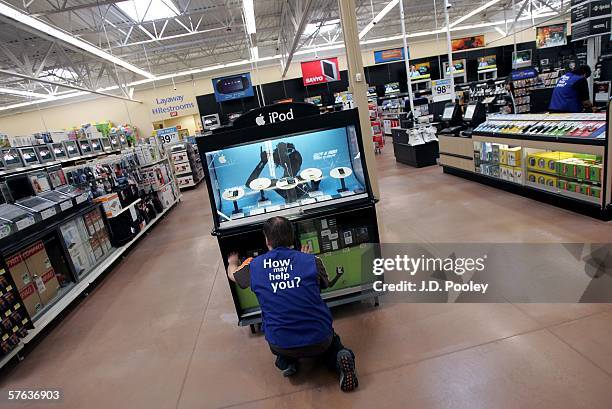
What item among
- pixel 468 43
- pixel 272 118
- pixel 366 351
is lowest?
pixel 366 351

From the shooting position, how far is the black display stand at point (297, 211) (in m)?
2.79

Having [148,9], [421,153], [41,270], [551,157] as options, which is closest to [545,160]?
[551,157]

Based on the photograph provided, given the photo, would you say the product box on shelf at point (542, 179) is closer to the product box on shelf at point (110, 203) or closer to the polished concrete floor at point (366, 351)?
the polished concrete floor at point (366, 351)

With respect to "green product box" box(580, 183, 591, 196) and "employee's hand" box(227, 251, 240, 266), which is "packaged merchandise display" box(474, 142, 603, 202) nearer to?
"green product box" box(580, 183, 591, 196)

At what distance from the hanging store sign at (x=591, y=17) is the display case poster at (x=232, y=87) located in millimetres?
9933

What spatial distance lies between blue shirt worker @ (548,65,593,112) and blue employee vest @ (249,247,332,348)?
19.8 ft

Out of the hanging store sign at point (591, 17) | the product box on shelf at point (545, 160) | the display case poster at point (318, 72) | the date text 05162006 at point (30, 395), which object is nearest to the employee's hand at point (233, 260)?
the date text 05162006 at point (30, 395)

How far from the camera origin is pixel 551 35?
15.8 metres

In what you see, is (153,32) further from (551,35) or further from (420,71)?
(551,35)

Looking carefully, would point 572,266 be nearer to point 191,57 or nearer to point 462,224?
point 462,224

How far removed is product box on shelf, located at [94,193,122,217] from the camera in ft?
18.2

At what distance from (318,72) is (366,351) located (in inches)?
583

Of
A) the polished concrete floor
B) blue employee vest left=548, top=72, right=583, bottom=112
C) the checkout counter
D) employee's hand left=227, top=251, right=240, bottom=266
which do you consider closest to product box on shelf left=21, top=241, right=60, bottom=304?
the polished concrete floor

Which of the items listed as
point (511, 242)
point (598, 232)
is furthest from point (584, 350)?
point (598, 232)
